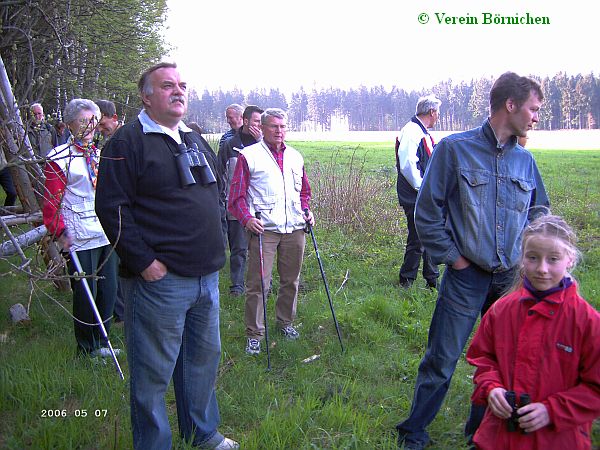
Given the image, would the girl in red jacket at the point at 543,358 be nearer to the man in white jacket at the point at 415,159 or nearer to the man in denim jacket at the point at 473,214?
the man in denim jacket at the point at 473,214

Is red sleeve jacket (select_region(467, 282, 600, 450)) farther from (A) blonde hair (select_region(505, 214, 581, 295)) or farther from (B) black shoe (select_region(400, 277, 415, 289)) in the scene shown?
(B) black shoe (select_region(400, 277, 415, 289))

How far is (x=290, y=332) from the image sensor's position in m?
4.90

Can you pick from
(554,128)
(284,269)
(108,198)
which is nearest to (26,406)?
(108,198)

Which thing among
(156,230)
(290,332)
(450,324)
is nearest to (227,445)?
(156,230)

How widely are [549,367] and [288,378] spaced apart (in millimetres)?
2370

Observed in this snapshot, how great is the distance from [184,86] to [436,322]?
2010 mm

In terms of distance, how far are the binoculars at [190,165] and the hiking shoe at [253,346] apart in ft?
7.21

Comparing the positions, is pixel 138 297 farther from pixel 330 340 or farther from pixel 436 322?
pixel 330 340

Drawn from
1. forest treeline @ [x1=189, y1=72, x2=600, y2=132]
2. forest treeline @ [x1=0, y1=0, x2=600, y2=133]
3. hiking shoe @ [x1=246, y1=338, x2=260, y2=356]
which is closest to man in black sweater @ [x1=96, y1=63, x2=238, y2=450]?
hiking shoe @ [x1=246, y1=338, x2=260, y2=356]

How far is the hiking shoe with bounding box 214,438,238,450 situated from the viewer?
305 cm

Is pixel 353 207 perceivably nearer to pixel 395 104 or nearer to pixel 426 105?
pixel 426 105

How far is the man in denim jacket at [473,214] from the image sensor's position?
2834 millimetres

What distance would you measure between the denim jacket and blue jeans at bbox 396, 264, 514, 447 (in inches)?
4.2

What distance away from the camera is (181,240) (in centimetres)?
268
